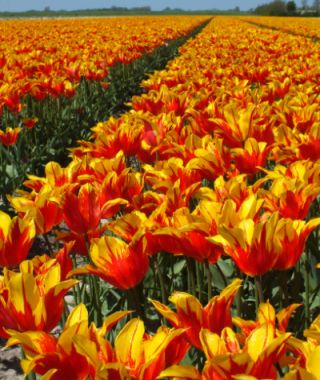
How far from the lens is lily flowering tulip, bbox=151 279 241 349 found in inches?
45.4

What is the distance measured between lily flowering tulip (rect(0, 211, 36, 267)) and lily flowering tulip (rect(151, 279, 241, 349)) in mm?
587

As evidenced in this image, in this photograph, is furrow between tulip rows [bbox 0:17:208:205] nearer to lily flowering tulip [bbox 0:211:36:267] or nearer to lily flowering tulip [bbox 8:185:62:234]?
lily flowering tulip [bbox 8:185:62:234]

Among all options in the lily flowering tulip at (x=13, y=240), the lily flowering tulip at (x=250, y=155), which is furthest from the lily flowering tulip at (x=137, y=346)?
the lily flowering tulip at (x=250, y=155)

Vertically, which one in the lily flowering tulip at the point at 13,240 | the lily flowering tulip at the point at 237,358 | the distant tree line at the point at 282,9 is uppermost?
the lily flowering tulip at the point at 237,358

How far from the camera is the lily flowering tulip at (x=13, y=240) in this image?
1.61 meters

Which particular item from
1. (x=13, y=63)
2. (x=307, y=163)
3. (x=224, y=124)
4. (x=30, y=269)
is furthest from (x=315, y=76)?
(x=30, y=269)

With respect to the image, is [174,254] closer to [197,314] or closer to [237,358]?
[197,314]

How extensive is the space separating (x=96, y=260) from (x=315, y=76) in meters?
3.98

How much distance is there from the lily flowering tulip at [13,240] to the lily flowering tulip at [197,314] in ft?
1.92

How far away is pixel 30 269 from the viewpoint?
4.50ft

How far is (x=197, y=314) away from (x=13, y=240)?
0.68m

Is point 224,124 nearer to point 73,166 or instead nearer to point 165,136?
point 165,136

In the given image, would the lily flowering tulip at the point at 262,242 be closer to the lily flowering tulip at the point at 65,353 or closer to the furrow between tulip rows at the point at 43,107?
the lily flowering tulip at the point at 65,353

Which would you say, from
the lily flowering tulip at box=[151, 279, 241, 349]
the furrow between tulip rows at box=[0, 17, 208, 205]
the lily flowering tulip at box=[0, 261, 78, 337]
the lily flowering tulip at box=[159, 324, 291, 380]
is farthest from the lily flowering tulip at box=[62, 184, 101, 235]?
the furrow between tulip rows at box=[0, 17, 208, 205]
